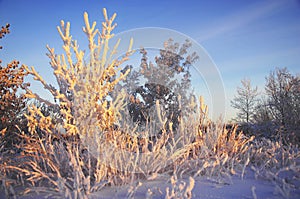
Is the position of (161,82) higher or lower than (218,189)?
higher

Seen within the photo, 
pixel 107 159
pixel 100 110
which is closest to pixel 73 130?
pixel 100 110

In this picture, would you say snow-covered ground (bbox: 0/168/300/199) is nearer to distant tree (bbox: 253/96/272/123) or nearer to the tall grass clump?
the tall grass clump

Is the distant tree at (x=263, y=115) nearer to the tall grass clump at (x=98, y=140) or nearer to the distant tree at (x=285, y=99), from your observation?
the distant tree at (x=285, y=99)

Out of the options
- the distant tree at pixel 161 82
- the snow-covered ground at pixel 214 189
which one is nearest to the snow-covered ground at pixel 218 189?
the snow-covered ground at pixel 214 189

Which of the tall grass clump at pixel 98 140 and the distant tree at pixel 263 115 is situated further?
the distant tree at pixel 263 115

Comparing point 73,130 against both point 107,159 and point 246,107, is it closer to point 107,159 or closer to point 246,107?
point 107,159

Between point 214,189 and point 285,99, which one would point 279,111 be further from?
point 214,189

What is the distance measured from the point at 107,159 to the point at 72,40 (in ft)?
5.97

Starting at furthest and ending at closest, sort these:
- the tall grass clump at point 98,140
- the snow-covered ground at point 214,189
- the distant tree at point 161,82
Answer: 1. the distant tree at point 161,82
2. the tall grass clump at point 98,140
3. the snow-covered ground at point 214,189

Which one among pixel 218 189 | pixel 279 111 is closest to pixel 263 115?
pixel 279 111

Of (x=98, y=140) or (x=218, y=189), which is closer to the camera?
(x=218, y=189)

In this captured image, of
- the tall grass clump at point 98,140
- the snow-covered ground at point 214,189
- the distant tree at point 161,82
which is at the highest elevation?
the distant tree at point 161,82

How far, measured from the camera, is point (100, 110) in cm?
308

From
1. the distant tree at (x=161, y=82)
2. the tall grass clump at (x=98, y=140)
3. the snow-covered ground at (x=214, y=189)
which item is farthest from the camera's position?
the distant tree at (x=161, y=82)
